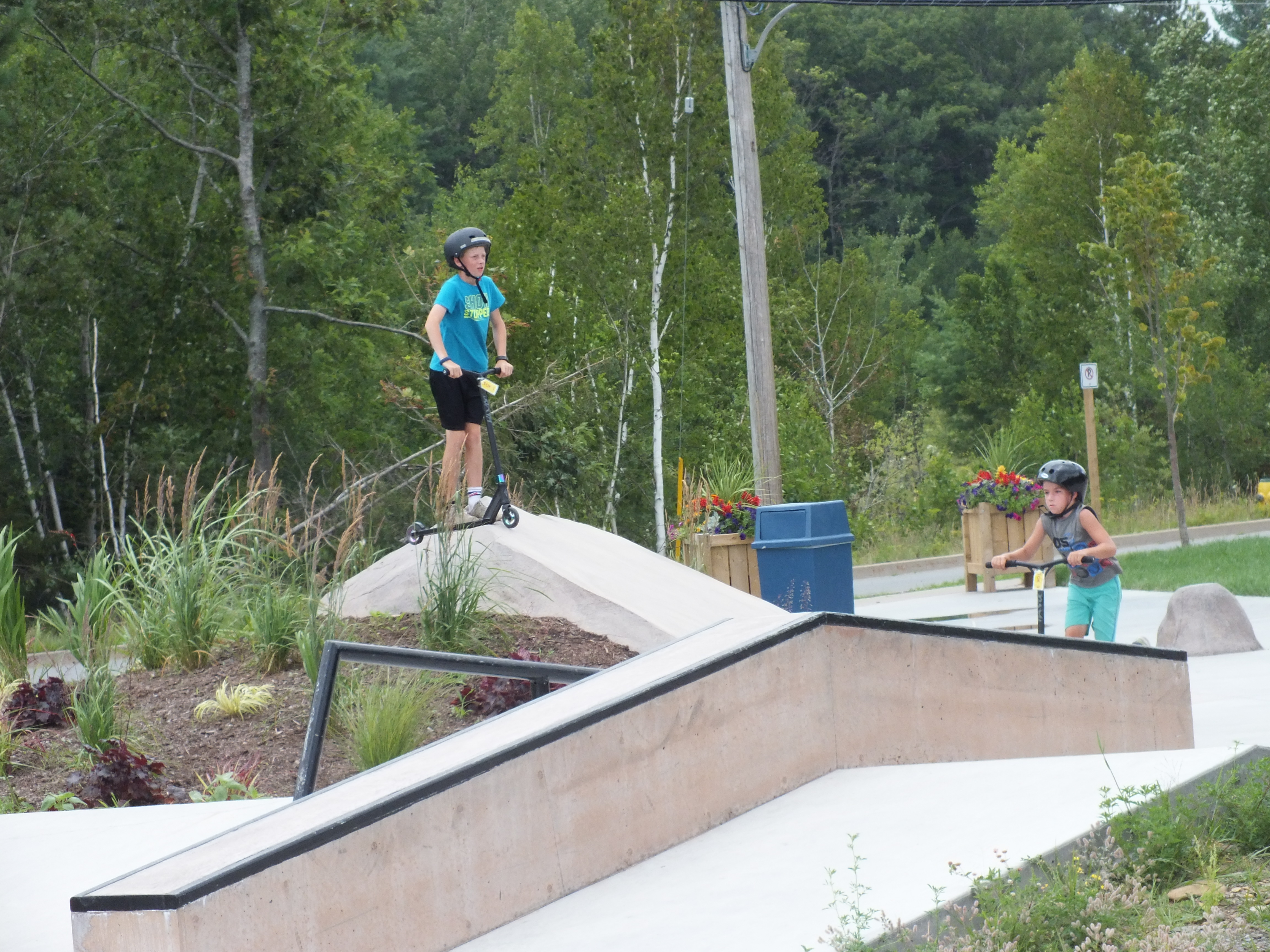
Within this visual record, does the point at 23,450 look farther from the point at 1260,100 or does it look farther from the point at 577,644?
the point at 1260,100

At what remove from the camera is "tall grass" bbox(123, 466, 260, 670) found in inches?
293

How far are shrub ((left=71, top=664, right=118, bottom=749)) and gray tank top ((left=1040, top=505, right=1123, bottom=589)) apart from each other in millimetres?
4728

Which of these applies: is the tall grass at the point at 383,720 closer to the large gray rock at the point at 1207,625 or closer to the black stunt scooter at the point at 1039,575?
the black stunt scooter at the point at 1039,575

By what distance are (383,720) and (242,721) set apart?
120cm

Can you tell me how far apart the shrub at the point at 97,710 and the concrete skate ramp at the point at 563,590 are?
118cm

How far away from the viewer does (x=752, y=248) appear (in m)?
14.2

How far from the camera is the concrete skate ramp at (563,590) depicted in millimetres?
7941

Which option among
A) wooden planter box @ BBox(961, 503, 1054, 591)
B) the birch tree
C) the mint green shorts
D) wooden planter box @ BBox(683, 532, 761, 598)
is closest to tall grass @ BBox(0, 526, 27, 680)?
the mint green shorts

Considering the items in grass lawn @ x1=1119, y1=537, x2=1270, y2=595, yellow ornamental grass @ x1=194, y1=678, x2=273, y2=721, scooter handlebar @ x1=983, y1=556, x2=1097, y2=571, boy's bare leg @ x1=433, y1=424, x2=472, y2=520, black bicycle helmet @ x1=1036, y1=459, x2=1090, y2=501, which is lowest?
grass lawn @ x1=1119, y1=537, x2=1270, y2=595

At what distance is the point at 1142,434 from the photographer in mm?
30719

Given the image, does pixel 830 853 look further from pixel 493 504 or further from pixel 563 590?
pixel 493 504

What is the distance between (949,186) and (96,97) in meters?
41.5

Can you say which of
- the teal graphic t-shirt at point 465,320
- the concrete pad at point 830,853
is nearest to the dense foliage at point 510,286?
the teal graphic t-shirt at point 465,320

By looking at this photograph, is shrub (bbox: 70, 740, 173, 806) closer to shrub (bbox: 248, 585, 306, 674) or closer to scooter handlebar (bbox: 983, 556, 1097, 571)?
shrub (bbox: 248, 585, 306, 674)
